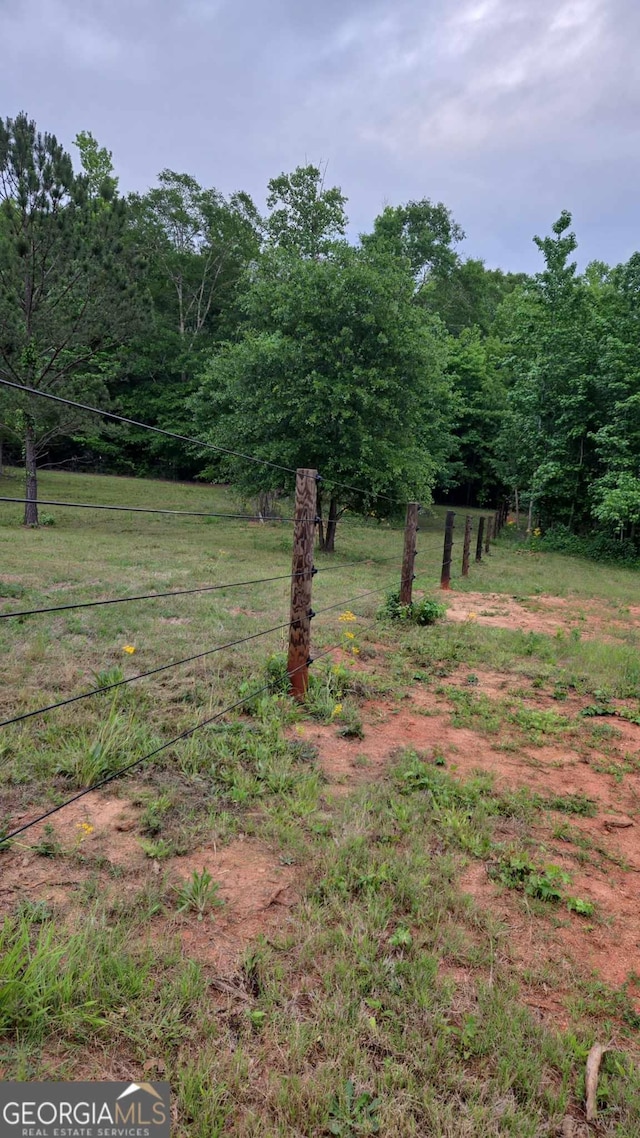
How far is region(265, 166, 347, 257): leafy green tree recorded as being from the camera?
2327 centimetres

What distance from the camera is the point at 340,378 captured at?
38.1ft

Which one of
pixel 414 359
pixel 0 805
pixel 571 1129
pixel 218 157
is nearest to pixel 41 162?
pixel 414 359

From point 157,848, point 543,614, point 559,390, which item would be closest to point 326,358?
point 543,614

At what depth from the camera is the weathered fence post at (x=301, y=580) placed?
3734 millimetres

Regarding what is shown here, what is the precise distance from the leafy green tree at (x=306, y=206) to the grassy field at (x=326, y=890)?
23847mm

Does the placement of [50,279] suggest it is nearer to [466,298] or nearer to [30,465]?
[30,465]

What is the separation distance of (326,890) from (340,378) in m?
10.9

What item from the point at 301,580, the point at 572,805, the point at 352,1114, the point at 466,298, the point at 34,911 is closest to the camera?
the point at 352,1114

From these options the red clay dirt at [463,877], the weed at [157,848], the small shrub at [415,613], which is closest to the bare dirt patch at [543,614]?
the small shrub at [415,613]

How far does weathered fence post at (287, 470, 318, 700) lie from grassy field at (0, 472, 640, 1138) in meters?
0.20

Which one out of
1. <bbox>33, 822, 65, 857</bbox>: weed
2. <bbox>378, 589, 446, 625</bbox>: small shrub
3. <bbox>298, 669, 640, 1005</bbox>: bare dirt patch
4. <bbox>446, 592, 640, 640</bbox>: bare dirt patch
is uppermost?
<bbox>378, 589, 446, 625</bbox>: small shrub

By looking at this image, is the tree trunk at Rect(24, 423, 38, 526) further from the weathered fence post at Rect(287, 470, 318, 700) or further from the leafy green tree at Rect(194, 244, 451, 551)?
the weathered fence post at Rect(287, 470, 318, 700)

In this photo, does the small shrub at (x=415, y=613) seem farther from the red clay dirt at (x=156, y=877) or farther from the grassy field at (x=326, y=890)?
the red clay dirt at (x=156, y=877)

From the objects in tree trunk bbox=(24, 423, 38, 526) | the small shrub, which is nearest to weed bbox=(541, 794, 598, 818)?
the small shrub
